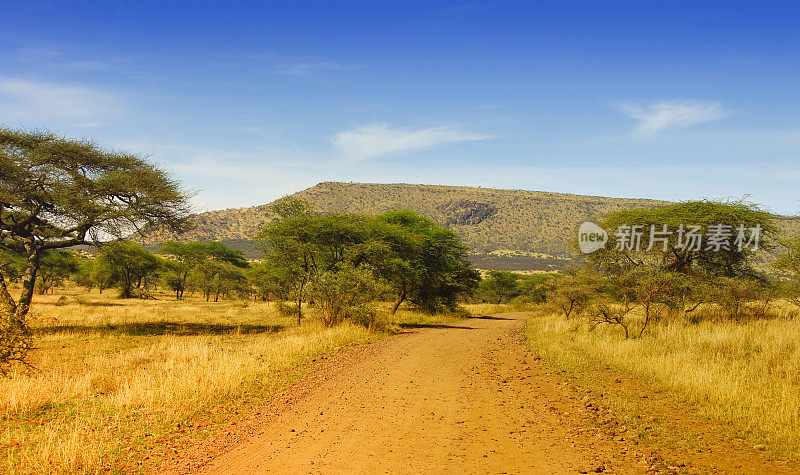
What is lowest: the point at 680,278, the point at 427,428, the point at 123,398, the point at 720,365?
the point at 123,398

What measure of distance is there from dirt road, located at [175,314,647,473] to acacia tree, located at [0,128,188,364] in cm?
1317

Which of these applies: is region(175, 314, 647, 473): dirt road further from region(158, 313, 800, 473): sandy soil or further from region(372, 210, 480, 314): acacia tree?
region(372, 210, 480, 314): acacia tree

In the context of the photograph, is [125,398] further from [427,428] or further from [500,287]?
[500,287]

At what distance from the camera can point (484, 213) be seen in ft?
433

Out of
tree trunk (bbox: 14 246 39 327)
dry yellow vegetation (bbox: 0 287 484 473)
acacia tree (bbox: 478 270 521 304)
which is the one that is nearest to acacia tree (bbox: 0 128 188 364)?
tree trunk (bbox: 14 246 39 327)

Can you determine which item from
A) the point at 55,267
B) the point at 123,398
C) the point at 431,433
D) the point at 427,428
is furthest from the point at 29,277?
the point at 55,267

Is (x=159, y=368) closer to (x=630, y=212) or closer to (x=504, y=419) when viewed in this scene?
(x=504, y=419)

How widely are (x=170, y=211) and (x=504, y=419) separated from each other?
1823 centimetres

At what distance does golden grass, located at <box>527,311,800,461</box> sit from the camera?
673 centimetres

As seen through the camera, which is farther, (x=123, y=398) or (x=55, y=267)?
(x=55, y=267)

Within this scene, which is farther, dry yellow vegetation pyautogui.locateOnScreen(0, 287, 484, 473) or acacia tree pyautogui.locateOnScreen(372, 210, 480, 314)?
acacia tree pyautogui.locateOnScreen(372, 210, 480, 314)

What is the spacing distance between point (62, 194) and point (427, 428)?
17.8 m

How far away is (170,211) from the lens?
20312mm

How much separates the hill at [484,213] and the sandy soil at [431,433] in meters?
91.0
